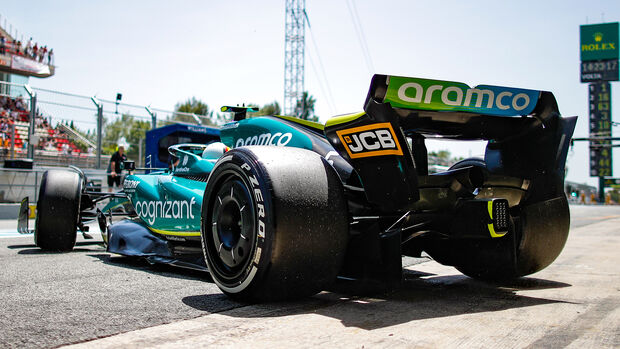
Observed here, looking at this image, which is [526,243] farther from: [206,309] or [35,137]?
[35,137]

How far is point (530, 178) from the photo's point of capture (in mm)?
3838

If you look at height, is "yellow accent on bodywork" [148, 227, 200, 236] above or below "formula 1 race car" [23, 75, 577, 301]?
below

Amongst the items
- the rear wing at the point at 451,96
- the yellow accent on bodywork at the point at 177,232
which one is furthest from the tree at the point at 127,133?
the rear wing at the point at 451,96

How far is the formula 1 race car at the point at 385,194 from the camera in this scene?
9.81 ft

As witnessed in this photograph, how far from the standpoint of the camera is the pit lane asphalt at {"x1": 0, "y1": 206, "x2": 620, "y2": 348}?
7.91 feet

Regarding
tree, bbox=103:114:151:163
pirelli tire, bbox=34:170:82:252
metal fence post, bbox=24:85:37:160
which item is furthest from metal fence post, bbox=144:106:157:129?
pirelli tire, bbox=34:170:82:252

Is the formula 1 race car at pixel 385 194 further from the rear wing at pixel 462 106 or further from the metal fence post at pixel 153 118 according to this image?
the metal fence post at pixel 153 118

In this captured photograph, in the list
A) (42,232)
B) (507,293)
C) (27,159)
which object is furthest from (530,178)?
(27,159)

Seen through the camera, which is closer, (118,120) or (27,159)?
(27,159)

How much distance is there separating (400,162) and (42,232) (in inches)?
183

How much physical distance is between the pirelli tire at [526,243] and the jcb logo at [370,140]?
136 cm

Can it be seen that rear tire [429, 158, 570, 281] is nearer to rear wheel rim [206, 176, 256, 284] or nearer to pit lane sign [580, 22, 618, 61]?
rear wheel rim [206, 176, 256, 284]

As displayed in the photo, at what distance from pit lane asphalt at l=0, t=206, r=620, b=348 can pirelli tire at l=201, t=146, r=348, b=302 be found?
0.52 ft

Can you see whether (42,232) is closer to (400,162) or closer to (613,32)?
(400,162)
